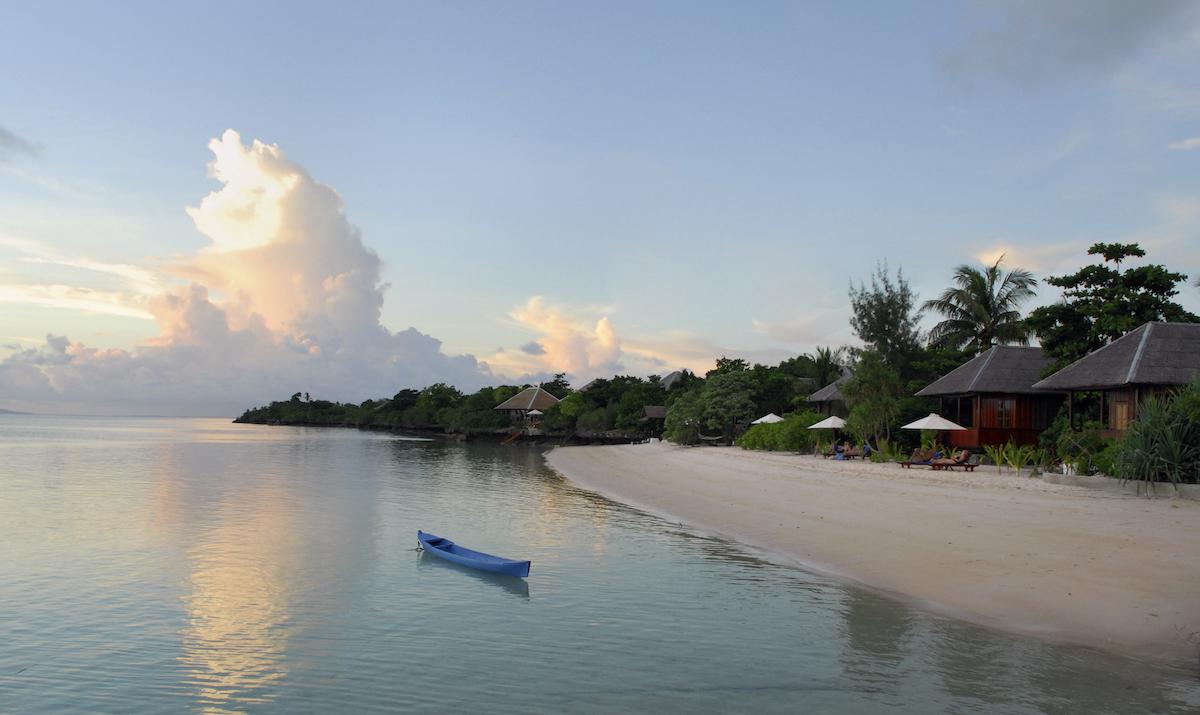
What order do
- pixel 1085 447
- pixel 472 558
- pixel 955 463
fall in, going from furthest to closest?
1. pixel 955 463
2. pixel 1085 447
3. pixel 472 558

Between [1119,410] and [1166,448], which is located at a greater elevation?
[1119,410]


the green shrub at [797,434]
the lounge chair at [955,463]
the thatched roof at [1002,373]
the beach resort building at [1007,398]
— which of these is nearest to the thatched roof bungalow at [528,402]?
the green shrub at [797,434]

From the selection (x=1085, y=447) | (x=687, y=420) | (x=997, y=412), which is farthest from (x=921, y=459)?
(x=687, y=420)

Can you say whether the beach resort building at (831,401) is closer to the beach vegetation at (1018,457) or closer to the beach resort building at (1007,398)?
the beach resort building at (1007,398)

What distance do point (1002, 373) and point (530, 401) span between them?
6901 centimetres

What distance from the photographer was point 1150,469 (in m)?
17.1

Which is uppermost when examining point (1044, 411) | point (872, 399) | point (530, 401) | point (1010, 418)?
point (530, 401)

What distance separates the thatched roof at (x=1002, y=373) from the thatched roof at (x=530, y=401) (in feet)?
204

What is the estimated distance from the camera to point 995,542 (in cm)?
1381

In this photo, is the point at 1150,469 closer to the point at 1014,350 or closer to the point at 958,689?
the point at 958,689

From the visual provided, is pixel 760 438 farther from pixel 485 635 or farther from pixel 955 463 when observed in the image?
pixel 485 635

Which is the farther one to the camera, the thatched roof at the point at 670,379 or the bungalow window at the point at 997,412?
the thatched roof at the point at 670,379

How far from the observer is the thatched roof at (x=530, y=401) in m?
93.7

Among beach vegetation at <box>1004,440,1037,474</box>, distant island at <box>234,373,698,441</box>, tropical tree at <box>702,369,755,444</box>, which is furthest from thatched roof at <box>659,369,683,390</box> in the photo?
beach vegetation at <box>1004,440,1037,474</box>
